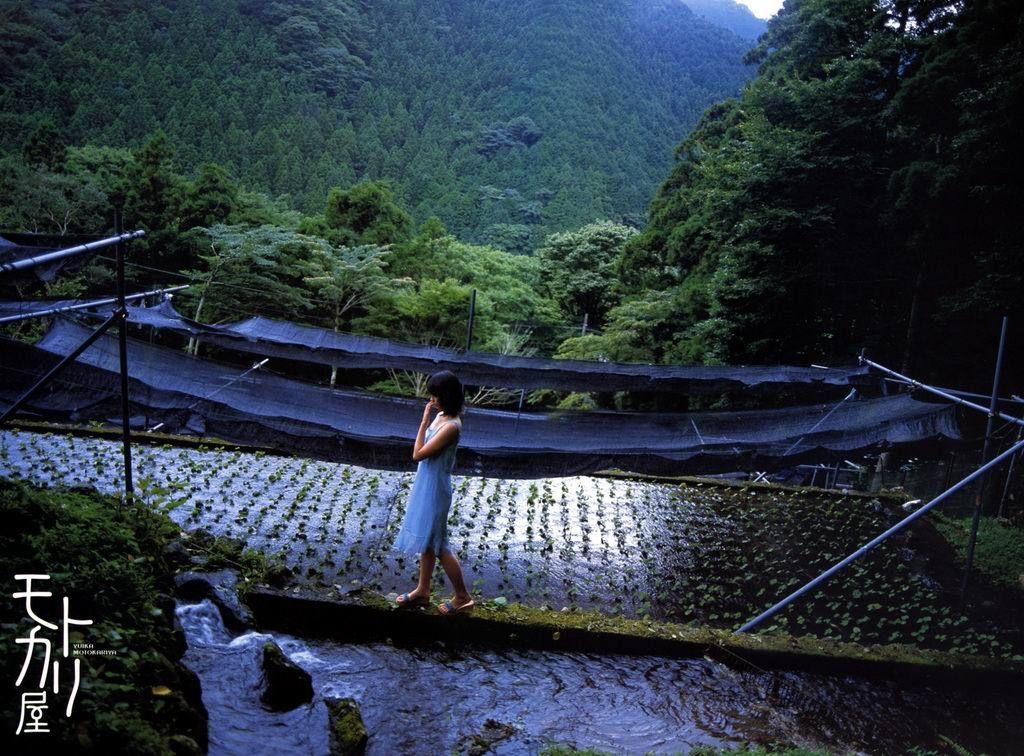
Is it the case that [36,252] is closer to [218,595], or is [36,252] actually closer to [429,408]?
[218,595]

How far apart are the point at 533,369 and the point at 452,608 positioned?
3.00 metres

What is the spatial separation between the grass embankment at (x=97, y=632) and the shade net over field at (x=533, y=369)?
3329 mm

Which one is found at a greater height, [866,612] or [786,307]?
[786,307]

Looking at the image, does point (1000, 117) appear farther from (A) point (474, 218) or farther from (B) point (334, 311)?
(A) point (474, 218)

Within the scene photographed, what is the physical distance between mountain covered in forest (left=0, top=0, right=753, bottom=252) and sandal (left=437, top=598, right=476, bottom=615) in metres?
27.4

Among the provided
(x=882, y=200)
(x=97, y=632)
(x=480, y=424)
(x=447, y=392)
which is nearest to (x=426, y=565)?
(x=447, y=392)

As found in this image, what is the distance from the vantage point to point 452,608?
3830 mm

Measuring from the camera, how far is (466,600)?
3.84 metres

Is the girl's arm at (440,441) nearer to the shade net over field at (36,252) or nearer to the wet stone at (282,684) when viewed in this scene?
the wet stone at (282,684)

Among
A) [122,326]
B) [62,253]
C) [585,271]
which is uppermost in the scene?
[585,271]

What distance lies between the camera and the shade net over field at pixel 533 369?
645 cm

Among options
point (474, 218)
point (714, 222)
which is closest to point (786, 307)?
point (714, 222)

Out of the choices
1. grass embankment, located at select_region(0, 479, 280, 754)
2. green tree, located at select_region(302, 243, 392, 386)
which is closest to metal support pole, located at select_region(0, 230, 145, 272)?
grass embankment, located at select_region(0, 479, 280, 754)

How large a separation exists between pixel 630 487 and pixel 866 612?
11.8 feet
